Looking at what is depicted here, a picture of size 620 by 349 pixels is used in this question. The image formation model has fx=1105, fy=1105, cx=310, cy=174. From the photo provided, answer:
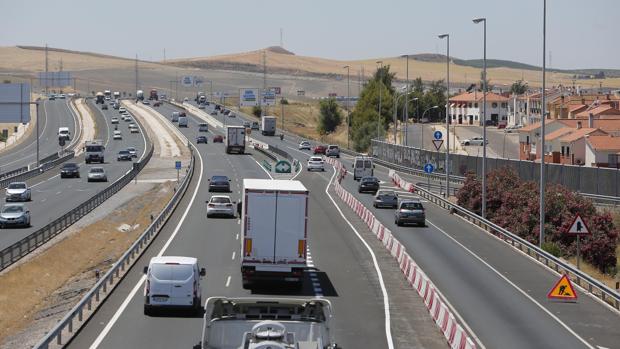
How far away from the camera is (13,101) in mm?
99938

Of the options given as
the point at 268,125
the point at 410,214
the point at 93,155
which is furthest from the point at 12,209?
the point at 268,125

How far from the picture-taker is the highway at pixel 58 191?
62.6 m

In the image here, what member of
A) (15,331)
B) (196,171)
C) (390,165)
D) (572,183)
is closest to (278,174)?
(196,171)

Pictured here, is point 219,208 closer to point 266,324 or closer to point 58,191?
point 58,191

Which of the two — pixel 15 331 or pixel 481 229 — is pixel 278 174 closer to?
pixel 481 229

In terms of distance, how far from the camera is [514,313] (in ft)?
104

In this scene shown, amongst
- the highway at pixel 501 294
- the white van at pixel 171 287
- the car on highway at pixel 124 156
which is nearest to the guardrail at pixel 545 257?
the highway at pixel 501 294

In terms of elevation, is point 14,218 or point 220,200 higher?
point 220,200

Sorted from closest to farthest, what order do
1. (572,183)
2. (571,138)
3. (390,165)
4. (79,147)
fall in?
(572,183)
(571,138)
(390,165)
(79,147)

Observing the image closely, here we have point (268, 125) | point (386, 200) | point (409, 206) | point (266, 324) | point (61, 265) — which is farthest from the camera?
point (268, 125)

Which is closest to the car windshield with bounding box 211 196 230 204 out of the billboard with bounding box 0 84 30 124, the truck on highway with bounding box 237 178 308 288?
the truck on highway with bounding box 237 178 308 288

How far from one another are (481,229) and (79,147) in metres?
89.4

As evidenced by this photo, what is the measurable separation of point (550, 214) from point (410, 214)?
24.6 ft

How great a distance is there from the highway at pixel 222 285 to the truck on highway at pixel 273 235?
0.86 metres
